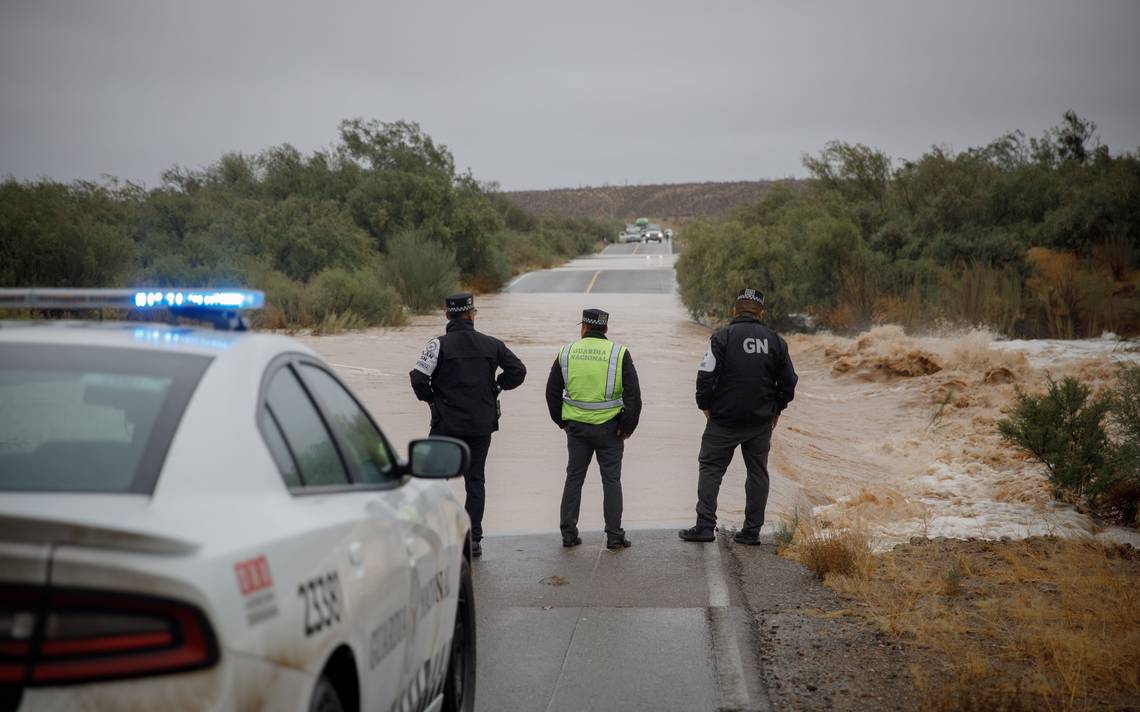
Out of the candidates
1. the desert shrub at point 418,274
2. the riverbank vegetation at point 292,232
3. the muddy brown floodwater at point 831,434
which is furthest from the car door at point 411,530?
the desert shrub at point 418,274

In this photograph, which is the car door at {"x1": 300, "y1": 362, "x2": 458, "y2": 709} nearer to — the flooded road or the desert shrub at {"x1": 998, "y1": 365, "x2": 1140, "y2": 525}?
the flooded road

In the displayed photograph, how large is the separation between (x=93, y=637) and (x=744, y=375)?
7.78m

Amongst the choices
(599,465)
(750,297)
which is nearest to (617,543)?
(599,465)

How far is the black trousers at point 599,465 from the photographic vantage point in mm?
9664

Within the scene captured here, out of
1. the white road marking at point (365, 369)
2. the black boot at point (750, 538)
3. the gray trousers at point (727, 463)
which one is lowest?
the white road marking at point (365, 369)

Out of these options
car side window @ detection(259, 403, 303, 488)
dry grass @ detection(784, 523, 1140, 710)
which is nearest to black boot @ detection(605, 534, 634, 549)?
dry grass @ detection(784, 523, 1140, 710)

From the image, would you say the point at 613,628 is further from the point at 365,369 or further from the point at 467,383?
the point at 365,369

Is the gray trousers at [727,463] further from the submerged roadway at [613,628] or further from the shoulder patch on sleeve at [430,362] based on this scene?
the shoulder patch on sleeve at [430,362]

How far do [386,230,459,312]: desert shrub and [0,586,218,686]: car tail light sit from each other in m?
41.7

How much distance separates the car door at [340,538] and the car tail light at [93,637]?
388 millimetres

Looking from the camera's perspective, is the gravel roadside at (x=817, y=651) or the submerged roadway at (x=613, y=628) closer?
the gravel roadside at (x=817, y=651)

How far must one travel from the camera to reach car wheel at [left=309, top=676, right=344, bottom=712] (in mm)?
2801

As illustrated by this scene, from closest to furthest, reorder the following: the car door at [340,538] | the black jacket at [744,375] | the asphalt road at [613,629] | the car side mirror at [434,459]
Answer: the car door at [340,538]
the car side mirror at [434,459]
the asphalt road at [613,629]
the black jacket at [744,375]

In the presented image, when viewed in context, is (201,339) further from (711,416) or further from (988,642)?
(711,416)
